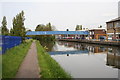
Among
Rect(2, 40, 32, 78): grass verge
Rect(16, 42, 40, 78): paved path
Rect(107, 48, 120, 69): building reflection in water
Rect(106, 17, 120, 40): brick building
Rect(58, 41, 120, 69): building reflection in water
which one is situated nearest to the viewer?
Rect(16, 42, 40, 78): paved path

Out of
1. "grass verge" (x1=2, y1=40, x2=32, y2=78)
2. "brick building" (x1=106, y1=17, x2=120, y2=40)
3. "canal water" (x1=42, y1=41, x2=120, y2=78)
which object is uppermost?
"brick building" (x1=106, y1=17, x2=120, y2=40)

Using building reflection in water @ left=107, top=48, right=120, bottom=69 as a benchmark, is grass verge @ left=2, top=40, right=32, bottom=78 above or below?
above

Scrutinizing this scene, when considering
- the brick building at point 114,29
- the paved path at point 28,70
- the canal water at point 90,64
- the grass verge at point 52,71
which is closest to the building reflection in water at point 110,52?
the canal water at point 90,64

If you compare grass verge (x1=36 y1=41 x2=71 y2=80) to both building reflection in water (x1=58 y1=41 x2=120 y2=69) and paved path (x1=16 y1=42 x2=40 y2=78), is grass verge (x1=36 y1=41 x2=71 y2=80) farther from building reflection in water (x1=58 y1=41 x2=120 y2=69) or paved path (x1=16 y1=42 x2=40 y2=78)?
building reflection in water (x1=58 y1=41 x2=120 y2=69)

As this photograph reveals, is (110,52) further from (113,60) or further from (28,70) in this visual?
(28,70)

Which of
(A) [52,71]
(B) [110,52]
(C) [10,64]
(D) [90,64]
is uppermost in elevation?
(C) [10,64]

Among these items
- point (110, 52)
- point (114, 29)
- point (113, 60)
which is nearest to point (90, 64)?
point (113, 60)

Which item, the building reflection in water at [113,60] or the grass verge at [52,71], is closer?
the grass verge at [52,71]

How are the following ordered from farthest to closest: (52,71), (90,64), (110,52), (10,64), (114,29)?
(114,29), (110,52), (90,64), (10,64), (52,71)

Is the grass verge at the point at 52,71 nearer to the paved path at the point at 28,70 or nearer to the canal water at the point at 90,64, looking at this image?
the paved path at the point at 28,70

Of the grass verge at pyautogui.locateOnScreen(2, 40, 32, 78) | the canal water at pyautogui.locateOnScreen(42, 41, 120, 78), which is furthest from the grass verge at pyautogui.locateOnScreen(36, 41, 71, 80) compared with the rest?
the grass verge at pyautogui.locateOnScreen(2, 40, 32, 78)

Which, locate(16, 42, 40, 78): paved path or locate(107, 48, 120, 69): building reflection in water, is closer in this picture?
locate(16, 42, 40, 78): paved path

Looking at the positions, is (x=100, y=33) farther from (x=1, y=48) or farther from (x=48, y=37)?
(x=1, y=48)

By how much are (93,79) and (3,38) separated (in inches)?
406
